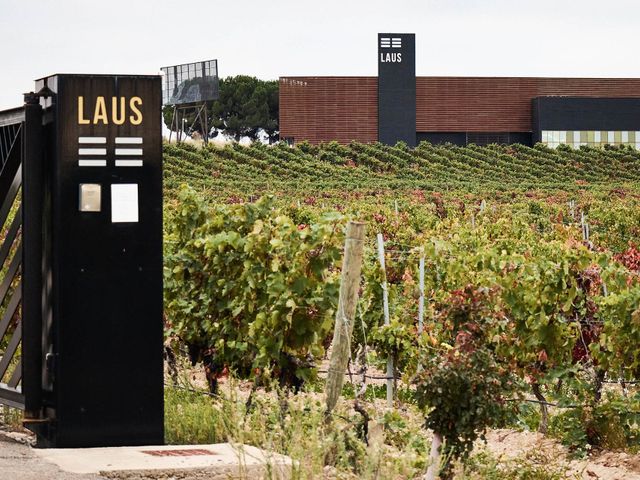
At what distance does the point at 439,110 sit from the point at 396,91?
2.87 meters

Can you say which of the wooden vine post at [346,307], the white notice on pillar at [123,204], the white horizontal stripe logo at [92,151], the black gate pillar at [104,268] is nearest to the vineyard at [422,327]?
the wooden vine post at [346,307]

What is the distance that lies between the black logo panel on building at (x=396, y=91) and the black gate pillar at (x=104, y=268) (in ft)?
210

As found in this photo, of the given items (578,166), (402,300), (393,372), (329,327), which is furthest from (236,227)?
(578,166)

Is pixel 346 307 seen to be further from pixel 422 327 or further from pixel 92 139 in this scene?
pixel 422 327

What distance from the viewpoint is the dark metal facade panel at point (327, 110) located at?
70.6 meters

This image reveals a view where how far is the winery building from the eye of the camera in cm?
7081

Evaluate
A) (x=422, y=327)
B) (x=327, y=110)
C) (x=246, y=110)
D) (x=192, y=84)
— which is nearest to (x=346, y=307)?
(x=422, y=327)

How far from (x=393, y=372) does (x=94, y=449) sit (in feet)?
18.4

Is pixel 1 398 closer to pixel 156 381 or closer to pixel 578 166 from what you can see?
pixel 156 381

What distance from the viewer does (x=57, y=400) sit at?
6.69 meters

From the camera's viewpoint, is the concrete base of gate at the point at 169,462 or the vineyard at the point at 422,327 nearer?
the concrete base of gate at the point at 169,462

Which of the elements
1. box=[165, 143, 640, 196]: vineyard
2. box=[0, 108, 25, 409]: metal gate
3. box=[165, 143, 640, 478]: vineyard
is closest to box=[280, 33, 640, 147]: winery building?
box=[165, 143, 640, 196]: vineyard

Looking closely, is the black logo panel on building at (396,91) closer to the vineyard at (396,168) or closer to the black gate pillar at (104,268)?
the vineyard at (396,168)

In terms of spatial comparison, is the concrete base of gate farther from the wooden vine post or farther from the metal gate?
the metal gate
